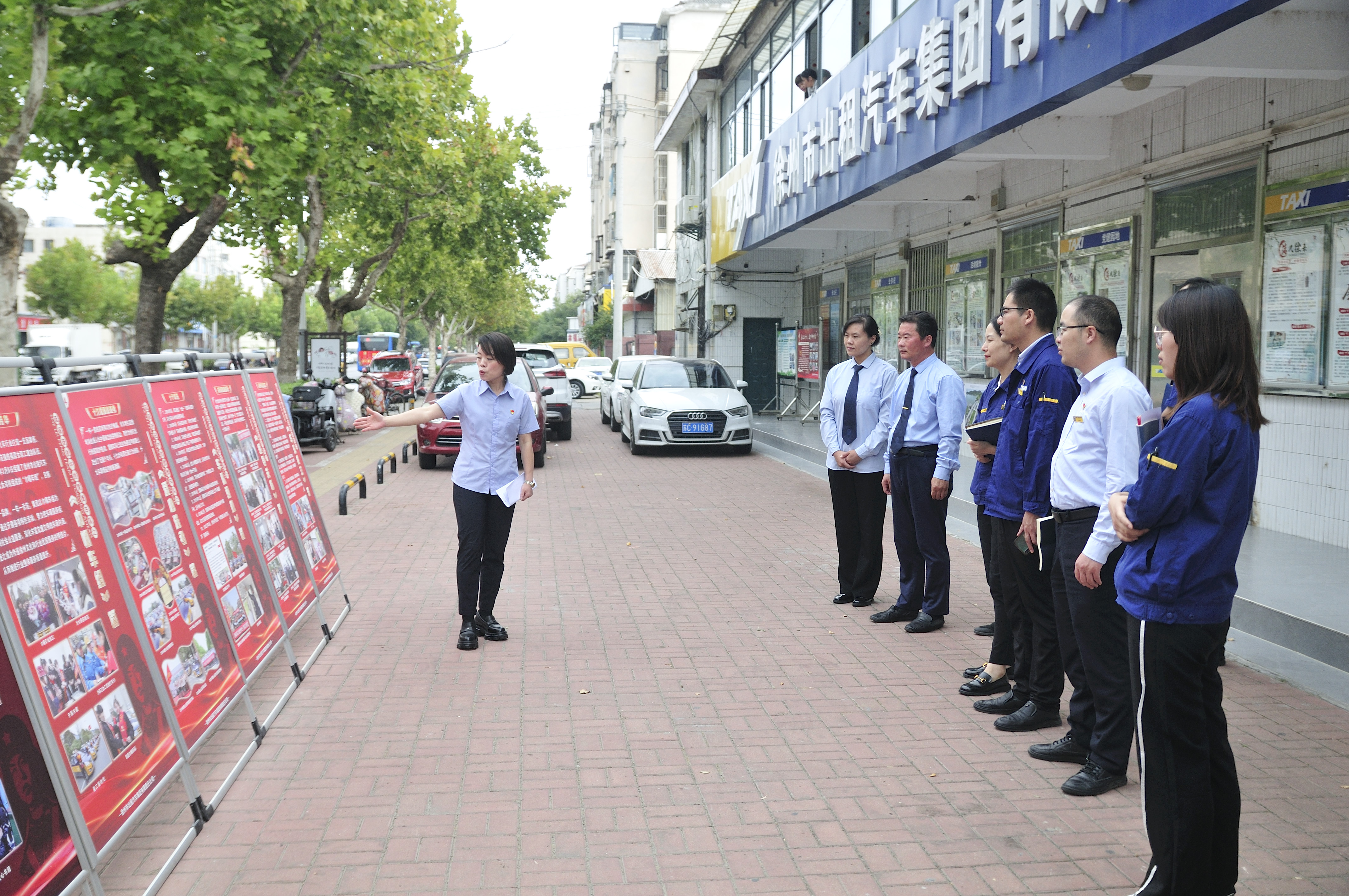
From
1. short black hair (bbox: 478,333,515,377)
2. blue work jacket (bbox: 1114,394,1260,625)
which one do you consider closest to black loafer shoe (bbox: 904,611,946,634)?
short black hair (bbox: 478,333,515,377)

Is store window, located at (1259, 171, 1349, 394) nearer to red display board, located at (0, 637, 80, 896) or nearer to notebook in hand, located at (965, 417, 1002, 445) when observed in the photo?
notebook in hand, located at (965, 417, 1002, 445)

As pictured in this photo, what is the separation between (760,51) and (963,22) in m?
13.4

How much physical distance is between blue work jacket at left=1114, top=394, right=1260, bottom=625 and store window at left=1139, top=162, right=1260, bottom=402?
5.27m

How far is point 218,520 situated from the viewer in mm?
4961

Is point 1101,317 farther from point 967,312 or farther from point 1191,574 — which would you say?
point 967,312

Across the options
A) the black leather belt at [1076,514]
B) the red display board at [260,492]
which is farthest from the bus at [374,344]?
the black leather belt at [1076,514]

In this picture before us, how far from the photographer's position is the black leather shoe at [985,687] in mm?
5320

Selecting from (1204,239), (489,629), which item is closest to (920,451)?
(489,629)

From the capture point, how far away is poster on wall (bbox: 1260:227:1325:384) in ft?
25.0

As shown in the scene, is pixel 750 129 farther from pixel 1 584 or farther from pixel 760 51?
pixel 1 584

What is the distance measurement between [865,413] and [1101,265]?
4.93m

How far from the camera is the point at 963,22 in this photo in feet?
31.2

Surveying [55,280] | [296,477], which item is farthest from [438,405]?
[55,280]

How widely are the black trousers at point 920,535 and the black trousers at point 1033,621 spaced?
1311 millimetres
